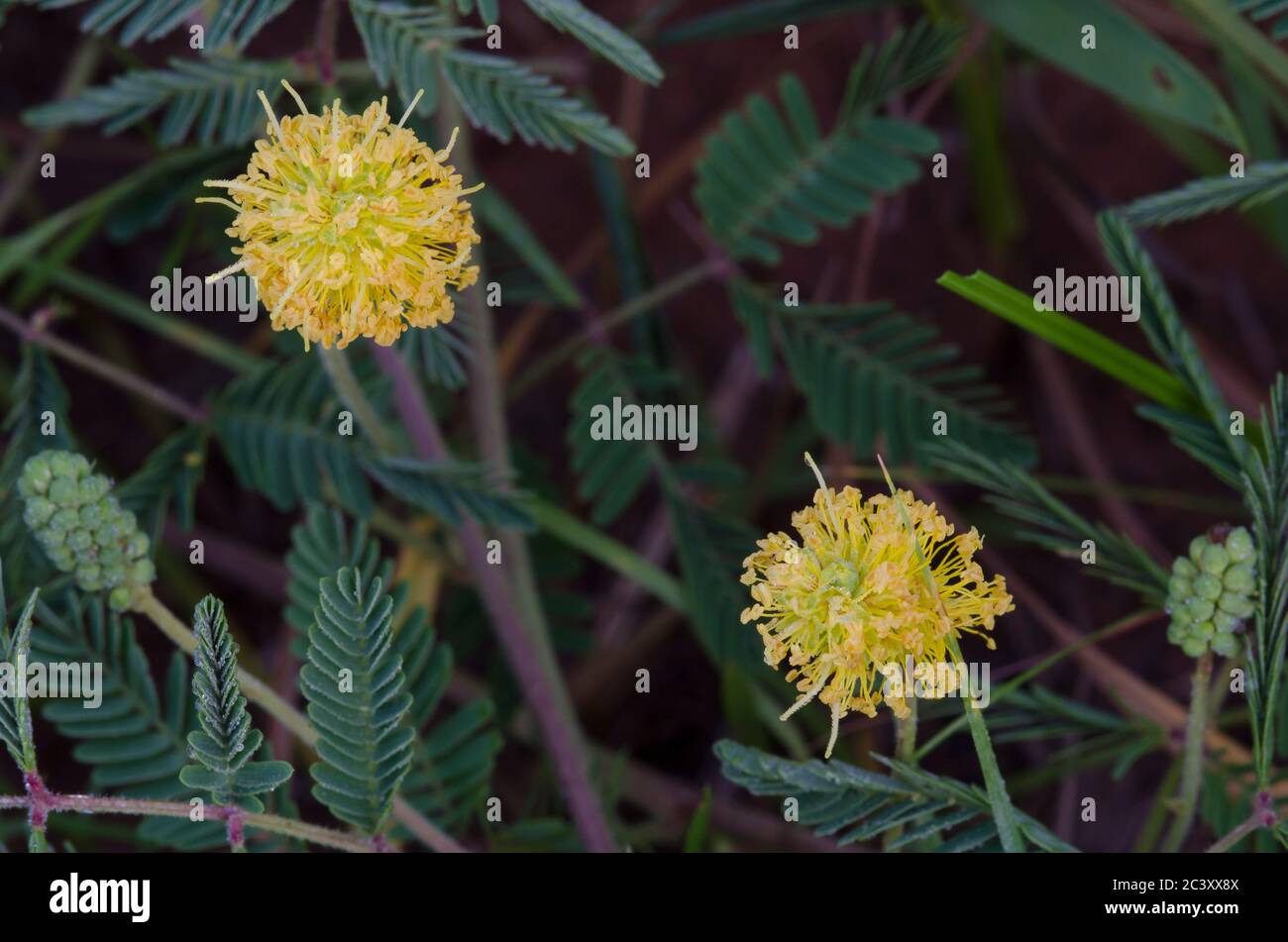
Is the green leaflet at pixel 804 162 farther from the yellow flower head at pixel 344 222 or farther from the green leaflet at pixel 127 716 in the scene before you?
the green leaflet at pixel 127 716

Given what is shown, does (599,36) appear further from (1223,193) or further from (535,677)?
(535,677)

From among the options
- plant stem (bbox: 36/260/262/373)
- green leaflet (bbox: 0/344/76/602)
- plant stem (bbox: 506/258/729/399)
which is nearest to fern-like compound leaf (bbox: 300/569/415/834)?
green leaflet (bbox: 0/344/76/602)

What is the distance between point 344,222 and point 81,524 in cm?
41

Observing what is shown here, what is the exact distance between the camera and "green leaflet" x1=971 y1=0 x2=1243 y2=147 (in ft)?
5.43

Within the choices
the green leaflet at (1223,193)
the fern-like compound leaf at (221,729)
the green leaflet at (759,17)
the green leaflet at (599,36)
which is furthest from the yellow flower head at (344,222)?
the green leaflet at (759,17)

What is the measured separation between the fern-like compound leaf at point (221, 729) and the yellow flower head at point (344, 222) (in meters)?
0.28

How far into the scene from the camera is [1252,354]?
98.5 inches

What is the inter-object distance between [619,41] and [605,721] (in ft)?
4.41

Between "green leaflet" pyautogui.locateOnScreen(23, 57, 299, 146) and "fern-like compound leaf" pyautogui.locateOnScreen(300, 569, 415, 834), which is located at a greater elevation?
"green leaflet" pyautogui.locateOnScreen(23, 57, 299, 146)

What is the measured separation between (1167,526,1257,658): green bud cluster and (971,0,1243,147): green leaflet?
0.64m

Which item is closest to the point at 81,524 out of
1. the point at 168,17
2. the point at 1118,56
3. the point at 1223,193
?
the point at 168,17

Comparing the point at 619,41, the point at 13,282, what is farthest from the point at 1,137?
the point at 619,41

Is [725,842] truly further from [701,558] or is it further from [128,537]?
[128,537]

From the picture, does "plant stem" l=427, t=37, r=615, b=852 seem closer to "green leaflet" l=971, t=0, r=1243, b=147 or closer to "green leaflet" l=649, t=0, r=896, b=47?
"green leaflet" l=649, t=0, r=896, b=47
